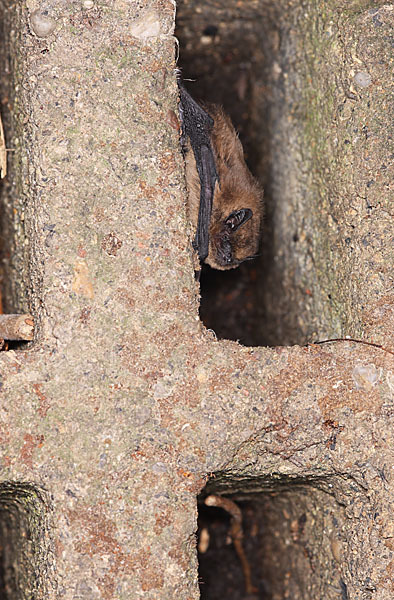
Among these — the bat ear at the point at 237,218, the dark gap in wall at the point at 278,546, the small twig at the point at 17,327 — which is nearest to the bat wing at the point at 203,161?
the bat ear at the point at 237,218

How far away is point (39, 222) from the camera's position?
231 centimetres

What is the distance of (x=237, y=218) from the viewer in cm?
314

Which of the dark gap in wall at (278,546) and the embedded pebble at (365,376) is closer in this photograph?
the embedded pebble at (365,376)

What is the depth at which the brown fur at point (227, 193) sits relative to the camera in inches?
122

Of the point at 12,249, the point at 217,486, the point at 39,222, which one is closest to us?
the point at 39,222

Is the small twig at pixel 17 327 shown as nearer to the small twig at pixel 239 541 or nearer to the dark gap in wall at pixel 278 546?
the dark gap in wall at pixel 278 546

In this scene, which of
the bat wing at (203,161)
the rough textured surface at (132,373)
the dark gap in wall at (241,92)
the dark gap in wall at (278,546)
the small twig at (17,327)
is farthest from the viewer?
the dark gap in wall at (241,92)

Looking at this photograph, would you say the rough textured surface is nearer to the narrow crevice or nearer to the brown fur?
the brown fur

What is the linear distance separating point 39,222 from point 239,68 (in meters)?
2.03

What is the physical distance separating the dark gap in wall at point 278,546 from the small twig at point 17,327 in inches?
46.8

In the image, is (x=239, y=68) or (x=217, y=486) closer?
(x=217, y=486)

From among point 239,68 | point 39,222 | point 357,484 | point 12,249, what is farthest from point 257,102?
point 357,484

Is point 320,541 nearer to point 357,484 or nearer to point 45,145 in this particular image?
point 357,484

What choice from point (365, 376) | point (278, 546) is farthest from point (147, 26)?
point (278, 546)
